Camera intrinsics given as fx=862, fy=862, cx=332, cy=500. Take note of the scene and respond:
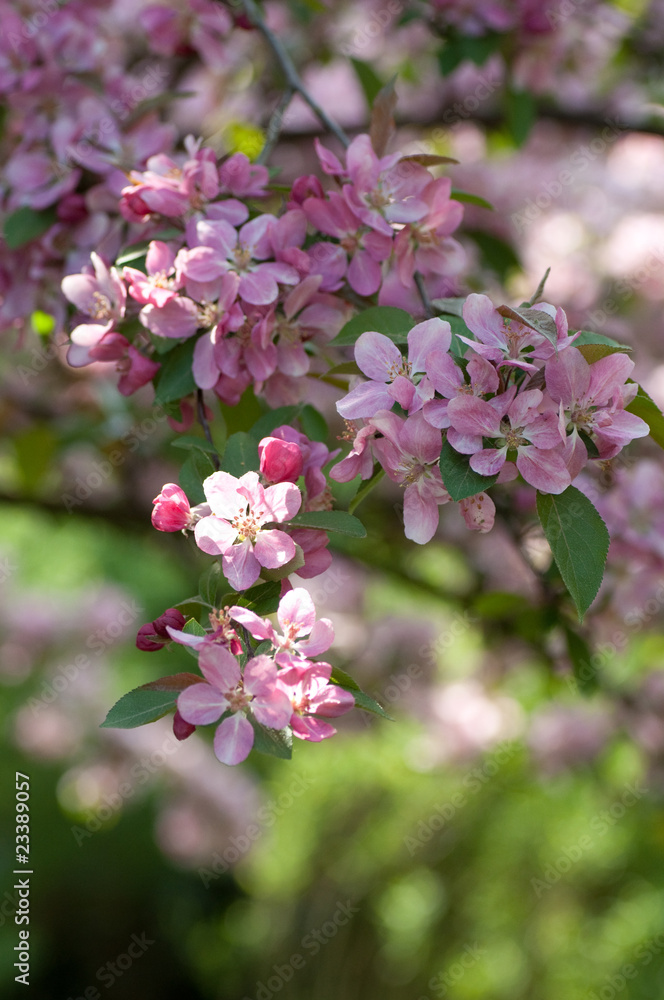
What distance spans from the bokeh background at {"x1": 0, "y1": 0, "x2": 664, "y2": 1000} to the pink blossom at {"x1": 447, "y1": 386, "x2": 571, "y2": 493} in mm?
152

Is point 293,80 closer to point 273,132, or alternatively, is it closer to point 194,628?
point 273,132

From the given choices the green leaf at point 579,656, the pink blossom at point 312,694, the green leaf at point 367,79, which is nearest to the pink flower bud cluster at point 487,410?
the pink blossom at point 312,694

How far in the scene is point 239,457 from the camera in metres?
0.57

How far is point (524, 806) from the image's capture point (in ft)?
10.3

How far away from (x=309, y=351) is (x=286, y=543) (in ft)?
0.86

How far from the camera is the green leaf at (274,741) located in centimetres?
47

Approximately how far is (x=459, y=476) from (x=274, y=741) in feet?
0.60

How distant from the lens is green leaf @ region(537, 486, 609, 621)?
1.64 ft

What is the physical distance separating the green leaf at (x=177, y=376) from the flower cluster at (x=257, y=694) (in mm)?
220

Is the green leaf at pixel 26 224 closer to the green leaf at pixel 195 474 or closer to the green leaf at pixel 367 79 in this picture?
the green leaf at pixel 195 474

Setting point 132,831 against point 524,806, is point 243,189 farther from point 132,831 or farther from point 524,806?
point 132,831

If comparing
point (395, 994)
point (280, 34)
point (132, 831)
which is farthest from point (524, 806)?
point (280, 34)

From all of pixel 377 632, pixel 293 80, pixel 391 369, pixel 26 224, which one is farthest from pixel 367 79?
pixel 377 632

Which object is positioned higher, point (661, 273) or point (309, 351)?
point (309, 351)
